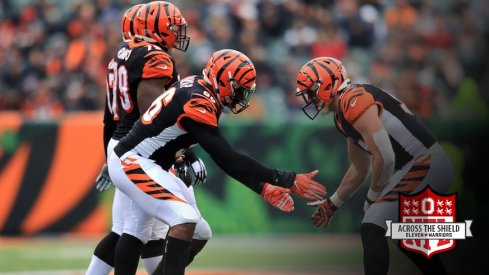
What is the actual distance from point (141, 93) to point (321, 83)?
4.46 ft

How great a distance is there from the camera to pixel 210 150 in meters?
6.94

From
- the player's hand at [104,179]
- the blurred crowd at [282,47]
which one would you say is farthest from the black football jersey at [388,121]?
the blurred crowd at [282,47]

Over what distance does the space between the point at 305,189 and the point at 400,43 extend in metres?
8.36

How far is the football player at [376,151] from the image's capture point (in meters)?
7.21

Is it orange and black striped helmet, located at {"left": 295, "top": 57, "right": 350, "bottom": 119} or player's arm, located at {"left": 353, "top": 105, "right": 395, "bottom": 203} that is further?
orange and black striped helmet, located at {"left": 295, "top": 57, "right": 350, "bottom": 119}

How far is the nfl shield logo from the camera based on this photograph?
24.5 ft

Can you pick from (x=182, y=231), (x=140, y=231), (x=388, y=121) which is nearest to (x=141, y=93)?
(x=140, y=231)

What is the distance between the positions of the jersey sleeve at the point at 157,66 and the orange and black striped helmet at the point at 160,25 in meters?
0.26

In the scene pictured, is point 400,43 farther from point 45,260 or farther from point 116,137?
point 116,137

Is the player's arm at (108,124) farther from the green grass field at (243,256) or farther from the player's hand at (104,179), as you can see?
the green grass field at (243,256)

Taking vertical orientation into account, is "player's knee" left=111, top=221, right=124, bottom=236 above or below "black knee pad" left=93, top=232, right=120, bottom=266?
above

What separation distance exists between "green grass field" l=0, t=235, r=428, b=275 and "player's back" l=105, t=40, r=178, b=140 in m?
3.09

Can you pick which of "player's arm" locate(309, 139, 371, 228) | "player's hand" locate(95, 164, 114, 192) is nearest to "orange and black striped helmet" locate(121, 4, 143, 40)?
"player's hand" locate(95, 164, 114, 192)

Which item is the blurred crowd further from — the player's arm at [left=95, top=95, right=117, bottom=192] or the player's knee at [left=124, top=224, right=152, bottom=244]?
the player's knee at [left=124, top=224, right=152, bottom=244]
